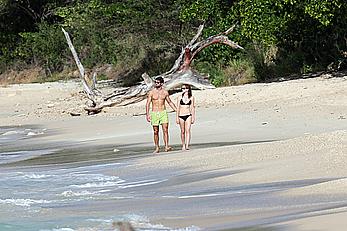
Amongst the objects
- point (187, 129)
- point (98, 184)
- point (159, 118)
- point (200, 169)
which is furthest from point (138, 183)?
point (159, 118)

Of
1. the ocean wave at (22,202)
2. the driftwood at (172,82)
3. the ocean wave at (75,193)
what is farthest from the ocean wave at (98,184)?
the driftwood at (172,82)

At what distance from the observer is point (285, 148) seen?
11273 millimetres

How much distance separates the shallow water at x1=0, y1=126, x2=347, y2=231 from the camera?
748 cm

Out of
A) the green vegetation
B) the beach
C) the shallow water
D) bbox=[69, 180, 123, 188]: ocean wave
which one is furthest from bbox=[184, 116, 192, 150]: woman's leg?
the green vegetation

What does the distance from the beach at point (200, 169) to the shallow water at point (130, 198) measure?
0.01 metres

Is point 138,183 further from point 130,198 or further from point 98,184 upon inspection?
point 130,198

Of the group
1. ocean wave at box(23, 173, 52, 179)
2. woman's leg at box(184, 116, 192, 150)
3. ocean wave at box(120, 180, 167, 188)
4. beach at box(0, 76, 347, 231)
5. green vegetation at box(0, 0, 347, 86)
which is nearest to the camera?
beach at box(0, 76, 347, 231)

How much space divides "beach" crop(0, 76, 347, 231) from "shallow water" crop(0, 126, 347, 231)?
0.6 inches

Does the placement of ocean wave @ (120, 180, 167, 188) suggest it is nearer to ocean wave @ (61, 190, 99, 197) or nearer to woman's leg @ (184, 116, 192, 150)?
ocean wave @ (61, 190, 99, 197)

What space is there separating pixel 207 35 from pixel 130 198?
15.6 m

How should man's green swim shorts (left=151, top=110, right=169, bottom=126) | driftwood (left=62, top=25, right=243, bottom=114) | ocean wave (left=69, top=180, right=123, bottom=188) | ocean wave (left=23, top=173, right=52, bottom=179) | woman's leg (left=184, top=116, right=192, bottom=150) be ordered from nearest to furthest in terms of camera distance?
ocean wave (left=69, top=180, right=123, bottom=188), ocean wave (left=23, top=173, right=52, bottom=179), woman's leg (left=184, top=116, right=192, bottom=150), man's green swim shorts (left=151, top=110, right=169, bottom=126), driftwood (left=62, top=25, right=243, bottom=114)

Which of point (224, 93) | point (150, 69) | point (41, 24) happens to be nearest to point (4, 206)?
point (224, 93)

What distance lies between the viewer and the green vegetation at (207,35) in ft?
67.3

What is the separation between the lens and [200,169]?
10.9m
